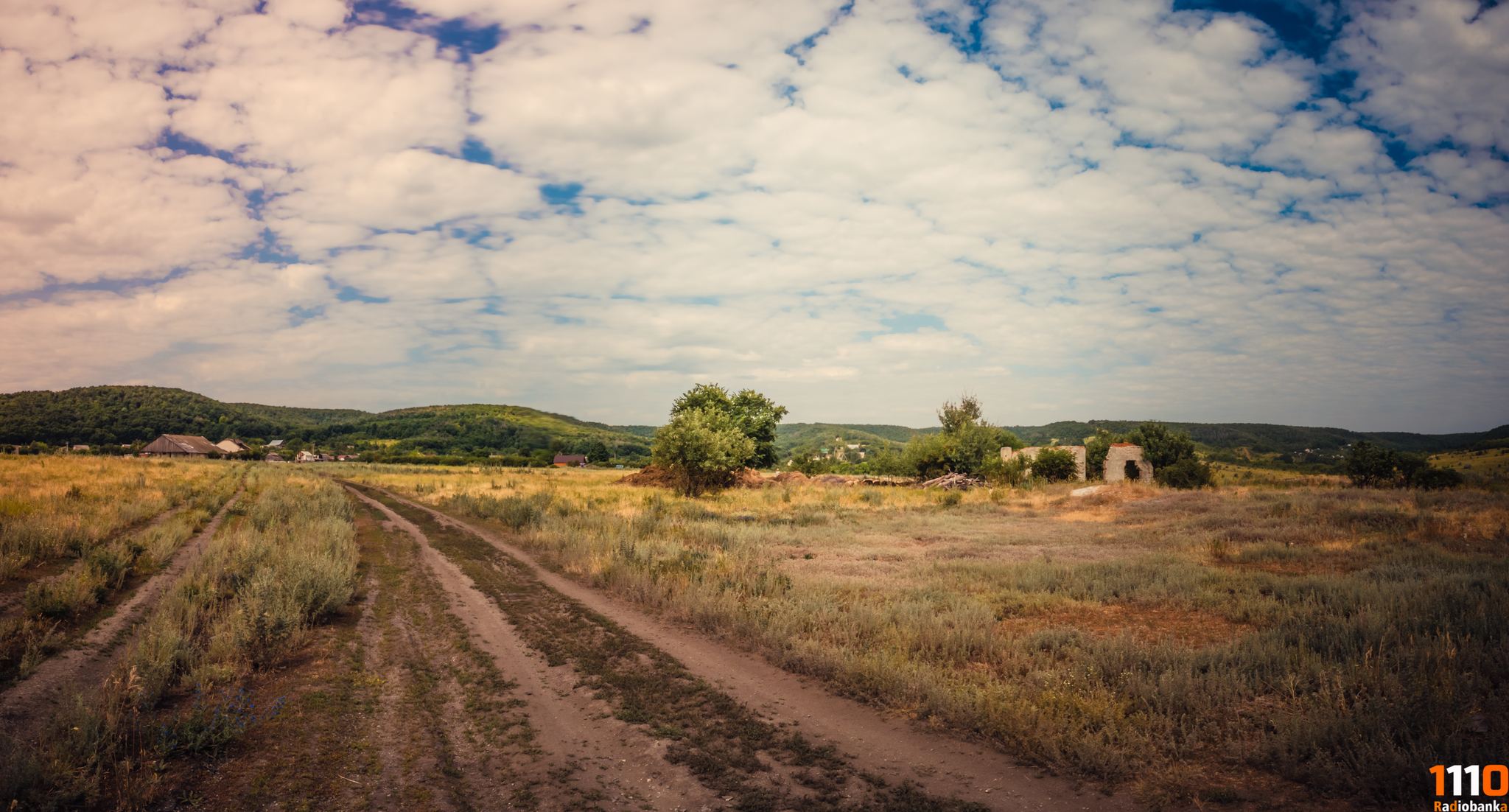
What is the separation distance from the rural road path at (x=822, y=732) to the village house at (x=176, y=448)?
111846 millimetres

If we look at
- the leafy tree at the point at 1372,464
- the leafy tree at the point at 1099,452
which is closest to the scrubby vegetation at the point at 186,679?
the leafy tree at the point at 1372,464

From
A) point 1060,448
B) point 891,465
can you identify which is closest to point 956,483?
point 891,465

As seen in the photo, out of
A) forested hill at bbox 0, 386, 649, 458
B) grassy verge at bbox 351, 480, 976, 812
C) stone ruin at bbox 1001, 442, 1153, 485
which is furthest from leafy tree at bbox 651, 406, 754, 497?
forested hill at bbox 0, 386, 649, 458

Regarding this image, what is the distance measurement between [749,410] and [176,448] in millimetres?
96611

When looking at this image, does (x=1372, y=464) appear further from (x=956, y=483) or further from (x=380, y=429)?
(x=380, y=429)

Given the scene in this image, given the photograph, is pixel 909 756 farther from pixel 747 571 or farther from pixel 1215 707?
pixel 747 571

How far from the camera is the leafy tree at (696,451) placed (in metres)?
34.3

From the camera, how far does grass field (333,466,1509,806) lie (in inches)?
189

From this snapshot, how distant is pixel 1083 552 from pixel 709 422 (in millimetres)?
23828

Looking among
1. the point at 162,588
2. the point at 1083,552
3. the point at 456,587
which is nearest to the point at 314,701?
the point at 456,587

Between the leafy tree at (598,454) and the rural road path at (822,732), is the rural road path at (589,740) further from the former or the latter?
the leafy tree at (598,454)

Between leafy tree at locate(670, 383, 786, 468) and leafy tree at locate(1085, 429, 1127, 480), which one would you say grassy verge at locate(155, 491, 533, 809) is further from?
leafy tree at locate(1085, 429, 1127, 480)

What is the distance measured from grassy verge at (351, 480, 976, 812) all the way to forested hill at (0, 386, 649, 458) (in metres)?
116

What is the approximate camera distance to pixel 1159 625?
9.36 m
